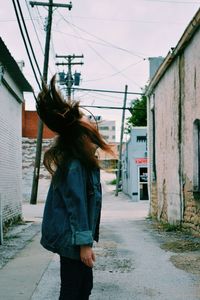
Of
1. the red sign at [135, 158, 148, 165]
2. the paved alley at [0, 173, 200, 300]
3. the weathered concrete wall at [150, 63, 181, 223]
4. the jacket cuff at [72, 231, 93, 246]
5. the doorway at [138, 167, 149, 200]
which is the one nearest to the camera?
the jacket cuff at [72, 231, 93, 246]

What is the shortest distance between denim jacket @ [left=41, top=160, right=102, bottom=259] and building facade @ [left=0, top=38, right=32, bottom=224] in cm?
792

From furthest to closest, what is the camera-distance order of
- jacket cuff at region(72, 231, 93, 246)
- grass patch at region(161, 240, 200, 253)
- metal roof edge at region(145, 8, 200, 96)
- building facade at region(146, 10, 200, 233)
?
building facade at region(146, 10, 200, 233) < metal roof edge at region(145, 8, 200, 96) < grass patch at region(161, 240, 200, 253) < jacket cuff at region(72, 231, 93, 246)

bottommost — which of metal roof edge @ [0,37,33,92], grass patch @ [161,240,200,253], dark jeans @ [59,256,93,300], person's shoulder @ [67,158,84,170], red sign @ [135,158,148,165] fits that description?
grass patch @ [161,240,200,253]

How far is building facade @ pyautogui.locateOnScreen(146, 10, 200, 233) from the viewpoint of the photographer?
452 inches

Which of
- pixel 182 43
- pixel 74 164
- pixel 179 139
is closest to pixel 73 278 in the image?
pixel 74 164

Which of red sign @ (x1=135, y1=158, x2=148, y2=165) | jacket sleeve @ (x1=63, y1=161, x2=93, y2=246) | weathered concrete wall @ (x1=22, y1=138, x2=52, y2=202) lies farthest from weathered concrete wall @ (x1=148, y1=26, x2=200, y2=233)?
weathered concrete wall @ (x1=22, y1=138, x2=52, y2=202)

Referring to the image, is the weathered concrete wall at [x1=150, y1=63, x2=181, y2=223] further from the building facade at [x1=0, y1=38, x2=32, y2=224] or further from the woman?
the woman

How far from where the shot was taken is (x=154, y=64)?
19953mm

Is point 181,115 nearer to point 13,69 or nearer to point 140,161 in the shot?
point 13,69

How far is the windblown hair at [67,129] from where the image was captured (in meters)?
3.43

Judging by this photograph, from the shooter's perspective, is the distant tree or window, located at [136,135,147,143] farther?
the distant tree

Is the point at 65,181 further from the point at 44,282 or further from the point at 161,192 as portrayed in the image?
the point at 161,192

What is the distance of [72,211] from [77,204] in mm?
52

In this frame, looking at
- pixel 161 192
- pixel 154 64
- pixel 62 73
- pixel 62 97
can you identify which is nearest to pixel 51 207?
pixel 62 97
